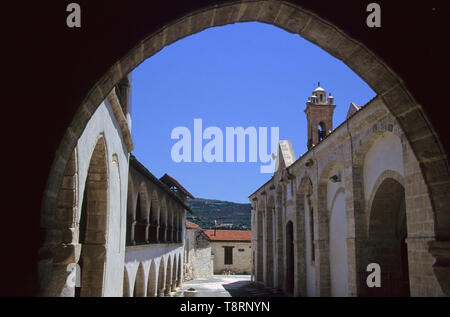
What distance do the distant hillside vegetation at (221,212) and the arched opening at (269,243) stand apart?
1640 inches

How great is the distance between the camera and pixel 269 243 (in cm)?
2620

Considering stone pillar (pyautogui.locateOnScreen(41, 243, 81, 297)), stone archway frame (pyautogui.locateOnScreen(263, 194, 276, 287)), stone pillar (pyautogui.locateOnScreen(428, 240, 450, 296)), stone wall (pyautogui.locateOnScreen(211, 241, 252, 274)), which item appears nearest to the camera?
stone pillar (pyautogui.locateOnScreen(428, 240, 450, 296))

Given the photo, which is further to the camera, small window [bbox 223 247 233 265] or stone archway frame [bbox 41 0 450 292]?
small window [bbox 223 247 233 265]

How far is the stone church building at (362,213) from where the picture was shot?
8.16 metres

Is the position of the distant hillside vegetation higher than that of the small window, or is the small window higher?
the distant hillside vegetation

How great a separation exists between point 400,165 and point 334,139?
11.9ft

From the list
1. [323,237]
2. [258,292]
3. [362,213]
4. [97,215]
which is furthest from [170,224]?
[97,215]

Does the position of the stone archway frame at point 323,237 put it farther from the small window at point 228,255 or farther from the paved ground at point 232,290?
the small window at point 228,255

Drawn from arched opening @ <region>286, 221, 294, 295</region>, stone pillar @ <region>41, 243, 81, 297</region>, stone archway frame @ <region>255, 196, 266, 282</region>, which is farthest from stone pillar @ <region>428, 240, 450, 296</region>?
stone archway frame @ <region>255, 196, 266, 282</region>

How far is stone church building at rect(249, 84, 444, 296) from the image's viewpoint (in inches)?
321

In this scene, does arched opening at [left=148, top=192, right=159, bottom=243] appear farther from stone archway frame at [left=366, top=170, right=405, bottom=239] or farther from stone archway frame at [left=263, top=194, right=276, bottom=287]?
stone archway frame at [left=263, top=194, right=276, bottom=287]

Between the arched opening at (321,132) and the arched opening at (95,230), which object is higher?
the arched opening at (321,132)

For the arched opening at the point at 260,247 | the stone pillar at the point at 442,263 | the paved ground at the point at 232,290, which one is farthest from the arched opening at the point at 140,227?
the arched opening at the point at 260,247

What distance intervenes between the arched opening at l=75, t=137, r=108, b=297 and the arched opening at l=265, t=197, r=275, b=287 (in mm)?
18974
